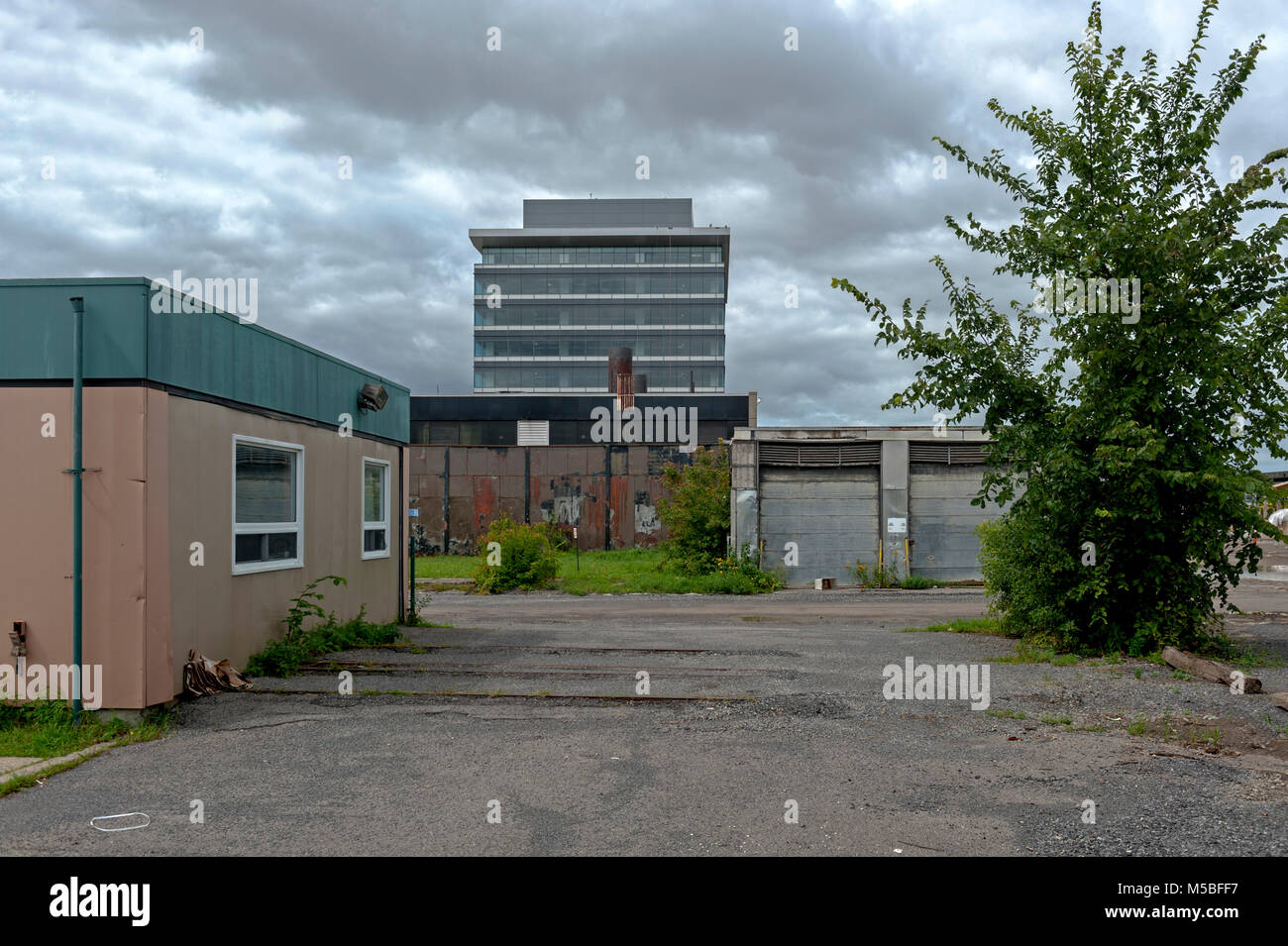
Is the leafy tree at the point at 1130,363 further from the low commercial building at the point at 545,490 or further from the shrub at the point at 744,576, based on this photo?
the low commercial building at the point at 545,490

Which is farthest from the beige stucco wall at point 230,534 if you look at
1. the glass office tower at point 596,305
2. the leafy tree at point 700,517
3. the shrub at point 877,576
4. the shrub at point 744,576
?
the glass office tower at point 596,305

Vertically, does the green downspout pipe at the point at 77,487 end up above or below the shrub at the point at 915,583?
above

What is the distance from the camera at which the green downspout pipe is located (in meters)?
7.70

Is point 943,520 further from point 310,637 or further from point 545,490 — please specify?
point 310,637

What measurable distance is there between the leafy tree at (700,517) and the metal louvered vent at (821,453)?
1393 millimetres

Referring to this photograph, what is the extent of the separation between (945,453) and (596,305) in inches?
3126

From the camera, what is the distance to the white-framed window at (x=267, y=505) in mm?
9734

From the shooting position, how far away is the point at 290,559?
35.7 ft

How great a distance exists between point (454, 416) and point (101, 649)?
36.0 meters
